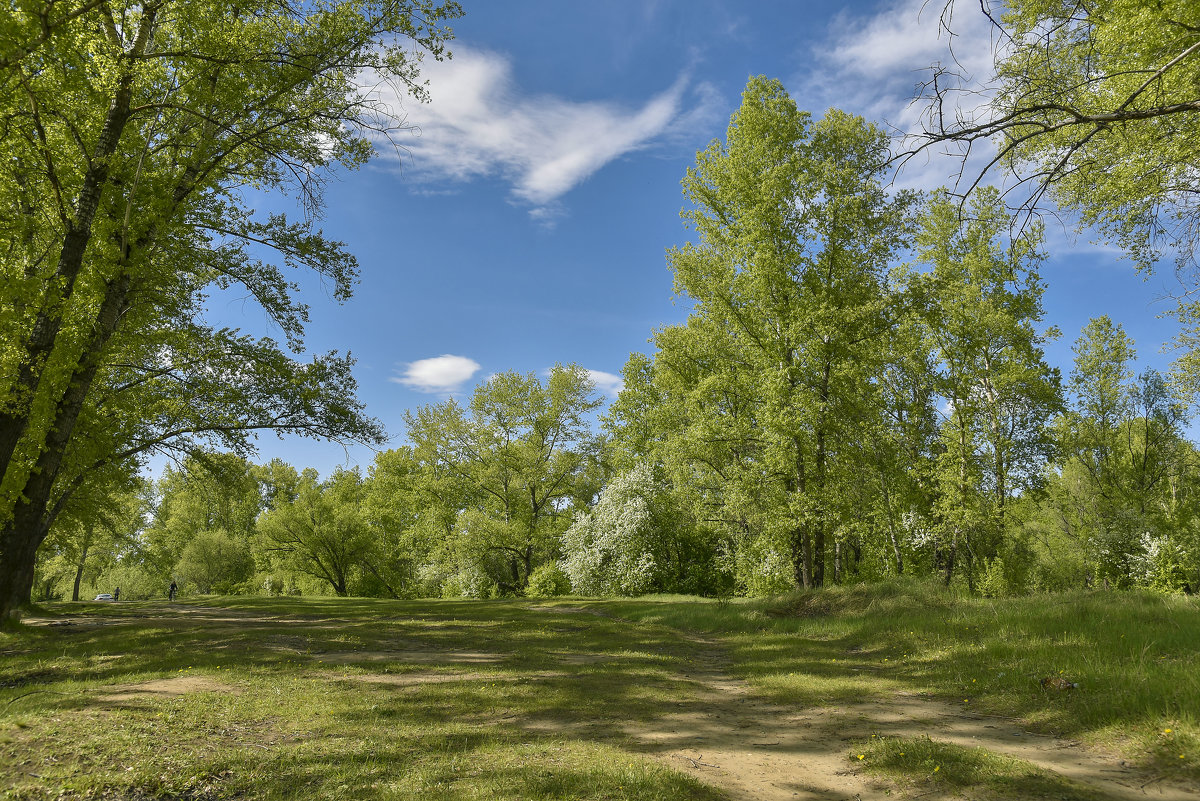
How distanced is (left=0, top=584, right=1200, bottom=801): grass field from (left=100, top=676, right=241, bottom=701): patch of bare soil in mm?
47

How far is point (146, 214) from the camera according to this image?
12992 mm

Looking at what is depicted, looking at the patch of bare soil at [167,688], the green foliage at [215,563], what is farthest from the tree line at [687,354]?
the green foliage at [215,563]

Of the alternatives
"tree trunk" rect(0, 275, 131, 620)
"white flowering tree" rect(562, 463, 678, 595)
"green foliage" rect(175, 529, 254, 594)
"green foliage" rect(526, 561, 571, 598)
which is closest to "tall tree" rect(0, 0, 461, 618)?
"tree trunk" rect(0, 275, 131, 620)

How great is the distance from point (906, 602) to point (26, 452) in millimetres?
19256

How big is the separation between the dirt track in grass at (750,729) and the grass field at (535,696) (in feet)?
0.32

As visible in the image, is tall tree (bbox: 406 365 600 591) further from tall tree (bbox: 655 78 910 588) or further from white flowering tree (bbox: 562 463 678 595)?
tall tree (bbox: 655 78 910 588)

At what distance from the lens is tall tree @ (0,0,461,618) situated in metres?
10.2

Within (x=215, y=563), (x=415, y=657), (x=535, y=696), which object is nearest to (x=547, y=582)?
(x=415, y=657)

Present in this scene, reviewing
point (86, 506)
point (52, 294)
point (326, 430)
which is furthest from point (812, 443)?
point (86, 506)

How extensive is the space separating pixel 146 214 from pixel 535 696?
1290cm

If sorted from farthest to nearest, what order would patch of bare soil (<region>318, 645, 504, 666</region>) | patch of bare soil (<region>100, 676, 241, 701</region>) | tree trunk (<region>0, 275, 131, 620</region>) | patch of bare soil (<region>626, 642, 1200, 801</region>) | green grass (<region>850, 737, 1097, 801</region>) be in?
tree trunk (<region>0, 275, 131, 620</region>)
patch of bare soil (<region>318, 645, 504, 666</region>)
patch of bare soil (<region>100, 676, 241, 701</region>)
patch of bare soil (<region>626, 642, 1200, 801</region>)
green grass (<region>850, 737, 1097, 801</region>)

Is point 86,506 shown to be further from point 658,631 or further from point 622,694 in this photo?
point 622,694

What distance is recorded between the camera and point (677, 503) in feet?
96.1

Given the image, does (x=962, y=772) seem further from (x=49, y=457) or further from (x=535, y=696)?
(x=49, y=457)
